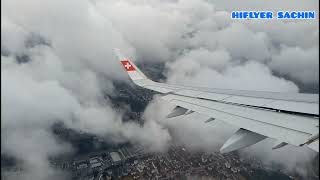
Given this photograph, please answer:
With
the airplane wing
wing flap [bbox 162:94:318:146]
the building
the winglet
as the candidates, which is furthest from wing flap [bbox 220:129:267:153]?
the building

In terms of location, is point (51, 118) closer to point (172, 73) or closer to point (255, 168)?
point (255, 168)

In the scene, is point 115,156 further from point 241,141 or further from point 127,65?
point 241,141

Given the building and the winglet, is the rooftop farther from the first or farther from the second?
the winglet

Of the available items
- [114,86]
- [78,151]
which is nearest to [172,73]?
[114,86]

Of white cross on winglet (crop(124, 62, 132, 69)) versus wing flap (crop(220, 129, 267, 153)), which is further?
white cross on winglet (crop(124, 62, 132, 69))

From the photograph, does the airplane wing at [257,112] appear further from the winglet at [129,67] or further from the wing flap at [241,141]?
the winglet at [129,67]

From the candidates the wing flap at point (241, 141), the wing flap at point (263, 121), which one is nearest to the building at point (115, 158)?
the wing flap at point (263, 121)
